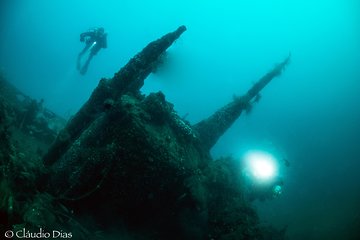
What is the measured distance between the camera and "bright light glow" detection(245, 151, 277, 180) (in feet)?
44.6

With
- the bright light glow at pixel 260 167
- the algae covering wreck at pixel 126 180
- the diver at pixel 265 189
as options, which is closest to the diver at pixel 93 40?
the algae covering wreck at pixel 126 180

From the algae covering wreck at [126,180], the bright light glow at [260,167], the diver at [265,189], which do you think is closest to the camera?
the algae covering wreck at [126,180]

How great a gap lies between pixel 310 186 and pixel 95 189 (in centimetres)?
5588

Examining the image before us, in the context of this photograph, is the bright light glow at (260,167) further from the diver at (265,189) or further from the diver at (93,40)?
the diver at (93,40)

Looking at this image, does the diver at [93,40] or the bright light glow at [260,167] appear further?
the diver at [93,40]

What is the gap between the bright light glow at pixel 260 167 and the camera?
13.6 m

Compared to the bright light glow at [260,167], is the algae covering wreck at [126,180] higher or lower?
lower

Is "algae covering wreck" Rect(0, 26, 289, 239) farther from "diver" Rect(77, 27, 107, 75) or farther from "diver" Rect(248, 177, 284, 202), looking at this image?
"diver" Rect(77, 27, 107, 75)

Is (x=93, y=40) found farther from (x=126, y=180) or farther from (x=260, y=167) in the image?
(x=126, y=180)

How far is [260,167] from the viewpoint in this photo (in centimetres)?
1403

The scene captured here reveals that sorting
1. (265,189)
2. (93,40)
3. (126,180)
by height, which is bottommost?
(126,180)

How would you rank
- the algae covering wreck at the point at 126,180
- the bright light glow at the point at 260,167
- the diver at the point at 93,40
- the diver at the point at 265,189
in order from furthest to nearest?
1. the diver at the point at 93,40
2. the diver at the point at 265,189
3. the bright light glow at the point at 260,167
4. the algae covering wreck at the point at 126,180

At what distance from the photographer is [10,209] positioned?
4309mm

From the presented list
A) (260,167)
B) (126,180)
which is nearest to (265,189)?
(260,167)
